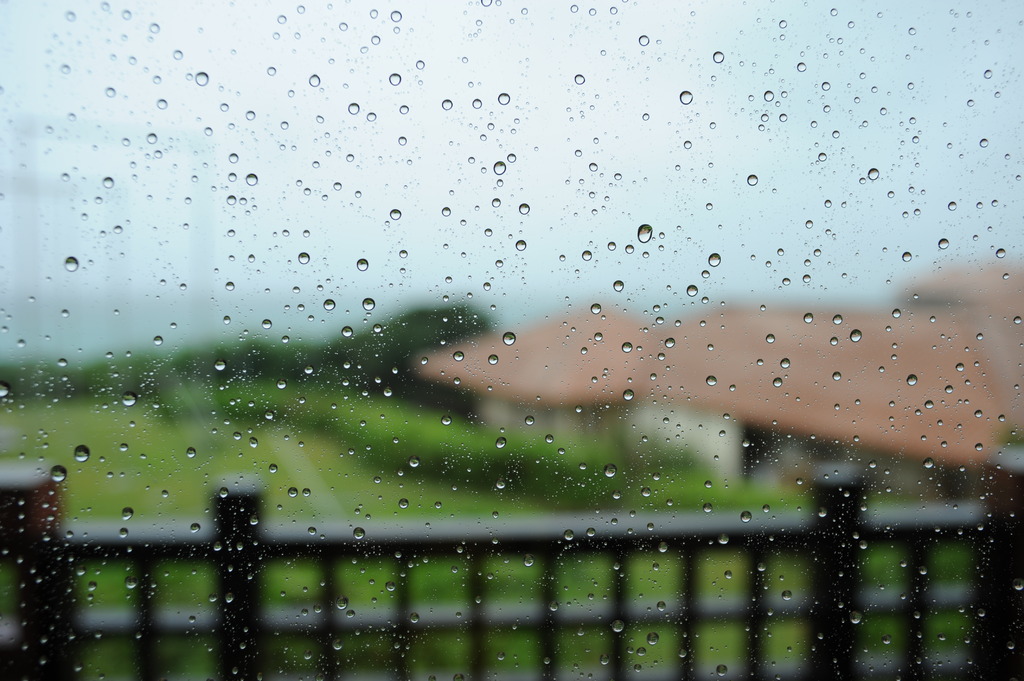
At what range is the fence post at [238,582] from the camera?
0.54 m

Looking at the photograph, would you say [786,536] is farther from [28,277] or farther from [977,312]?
[28,277]

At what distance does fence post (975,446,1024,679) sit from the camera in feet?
2.02

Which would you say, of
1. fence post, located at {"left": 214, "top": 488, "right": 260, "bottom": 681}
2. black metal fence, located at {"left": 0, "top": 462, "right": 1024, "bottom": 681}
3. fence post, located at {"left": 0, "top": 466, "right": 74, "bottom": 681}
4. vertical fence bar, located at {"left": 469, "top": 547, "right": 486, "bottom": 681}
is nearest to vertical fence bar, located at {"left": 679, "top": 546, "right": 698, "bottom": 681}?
black metal fence, located at {"left": 0, "top": 462, "right": 1024, "bottom": 681}

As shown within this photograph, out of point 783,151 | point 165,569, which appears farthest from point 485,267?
point 165,569

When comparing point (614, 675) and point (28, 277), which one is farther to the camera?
point (614, 675)

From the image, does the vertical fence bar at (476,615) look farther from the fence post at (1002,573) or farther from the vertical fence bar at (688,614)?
the fence post at (1002,573)

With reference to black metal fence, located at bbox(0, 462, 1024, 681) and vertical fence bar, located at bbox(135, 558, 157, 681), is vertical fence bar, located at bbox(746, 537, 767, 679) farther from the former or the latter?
vertical fence bar, located at bbox(135, 558, 157, 681)

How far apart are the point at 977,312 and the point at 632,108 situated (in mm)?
423

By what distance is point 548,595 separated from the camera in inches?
23.5

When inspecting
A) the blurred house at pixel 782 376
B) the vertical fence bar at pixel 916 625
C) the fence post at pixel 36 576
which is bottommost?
the vertical fence bar at pixel 916 625

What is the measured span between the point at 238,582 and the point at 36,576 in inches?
6.9

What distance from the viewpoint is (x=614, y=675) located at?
0.61 meters

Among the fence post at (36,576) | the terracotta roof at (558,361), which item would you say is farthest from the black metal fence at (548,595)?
the terracotta roof at (558,361)

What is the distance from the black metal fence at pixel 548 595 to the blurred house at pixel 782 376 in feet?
0.21
